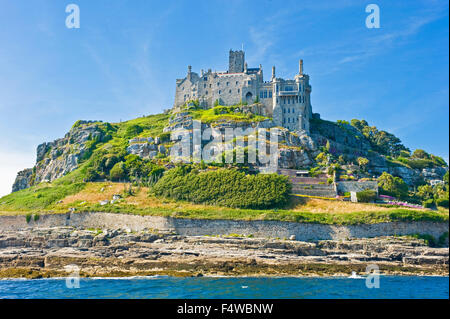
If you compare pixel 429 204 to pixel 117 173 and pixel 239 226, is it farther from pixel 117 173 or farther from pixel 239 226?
pixel 117 173

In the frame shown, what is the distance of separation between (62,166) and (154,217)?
123 ft

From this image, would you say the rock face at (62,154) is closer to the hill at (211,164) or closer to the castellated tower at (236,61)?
the hill at (211,164)

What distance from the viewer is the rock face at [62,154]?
77250 millimetres

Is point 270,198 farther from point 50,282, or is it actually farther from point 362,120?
point 362,120

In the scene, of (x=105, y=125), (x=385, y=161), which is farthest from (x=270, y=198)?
(x=105, y=125)

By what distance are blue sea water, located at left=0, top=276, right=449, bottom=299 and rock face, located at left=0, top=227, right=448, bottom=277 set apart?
2735 mm

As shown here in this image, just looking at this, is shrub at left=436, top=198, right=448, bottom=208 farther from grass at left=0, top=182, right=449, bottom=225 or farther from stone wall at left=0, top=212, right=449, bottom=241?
stone wall at left=0, top=212, right=449, bottom=241

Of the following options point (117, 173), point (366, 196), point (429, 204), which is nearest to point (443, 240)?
point (429, 204)

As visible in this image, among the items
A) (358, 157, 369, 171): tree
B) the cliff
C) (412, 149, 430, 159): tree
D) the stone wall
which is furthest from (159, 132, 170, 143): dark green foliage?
(412, 149, 430, 159): tree

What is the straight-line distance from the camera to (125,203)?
54.0 m

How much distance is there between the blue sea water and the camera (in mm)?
27453

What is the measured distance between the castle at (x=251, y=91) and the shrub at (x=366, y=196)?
2525cm

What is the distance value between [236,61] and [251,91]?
39.2 ft

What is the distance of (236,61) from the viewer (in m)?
88.3
